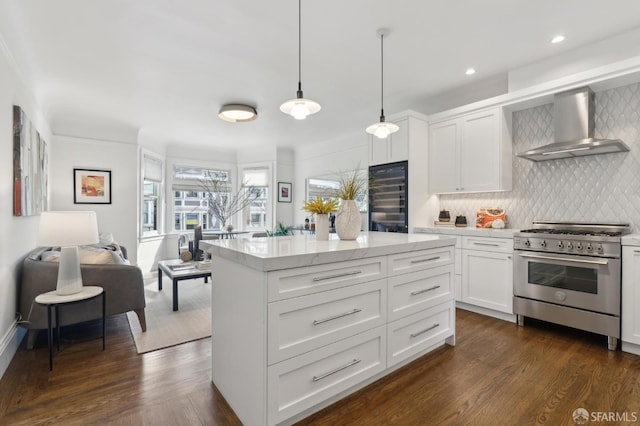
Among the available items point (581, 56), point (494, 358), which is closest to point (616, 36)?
point (581, 56)

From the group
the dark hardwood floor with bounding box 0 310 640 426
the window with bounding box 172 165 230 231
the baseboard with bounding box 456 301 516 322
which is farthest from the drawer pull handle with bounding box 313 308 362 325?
the window with bounding box 172 165 230 231

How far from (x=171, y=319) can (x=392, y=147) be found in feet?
11.0

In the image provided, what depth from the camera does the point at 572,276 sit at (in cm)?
281

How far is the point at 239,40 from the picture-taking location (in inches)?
108

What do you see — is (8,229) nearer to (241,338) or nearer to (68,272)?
(68,272)

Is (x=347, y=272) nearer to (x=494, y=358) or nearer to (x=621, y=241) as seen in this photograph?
(x=494, y=358)

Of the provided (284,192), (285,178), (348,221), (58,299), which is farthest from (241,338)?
(285,178)

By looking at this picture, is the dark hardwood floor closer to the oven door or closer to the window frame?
the oven door

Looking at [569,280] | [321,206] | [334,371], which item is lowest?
[334,371]

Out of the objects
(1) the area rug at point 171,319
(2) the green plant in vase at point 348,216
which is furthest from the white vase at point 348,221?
(1) the area rug at point 171,319

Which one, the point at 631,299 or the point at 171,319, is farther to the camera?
the point at 171,319

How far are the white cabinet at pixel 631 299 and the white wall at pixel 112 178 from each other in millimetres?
6428

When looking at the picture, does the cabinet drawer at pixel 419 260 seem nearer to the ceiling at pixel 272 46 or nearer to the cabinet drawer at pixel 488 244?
the cabinet drawer at pixel 488 244

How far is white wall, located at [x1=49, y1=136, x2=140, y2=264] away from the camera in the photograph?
4910 millimetres
